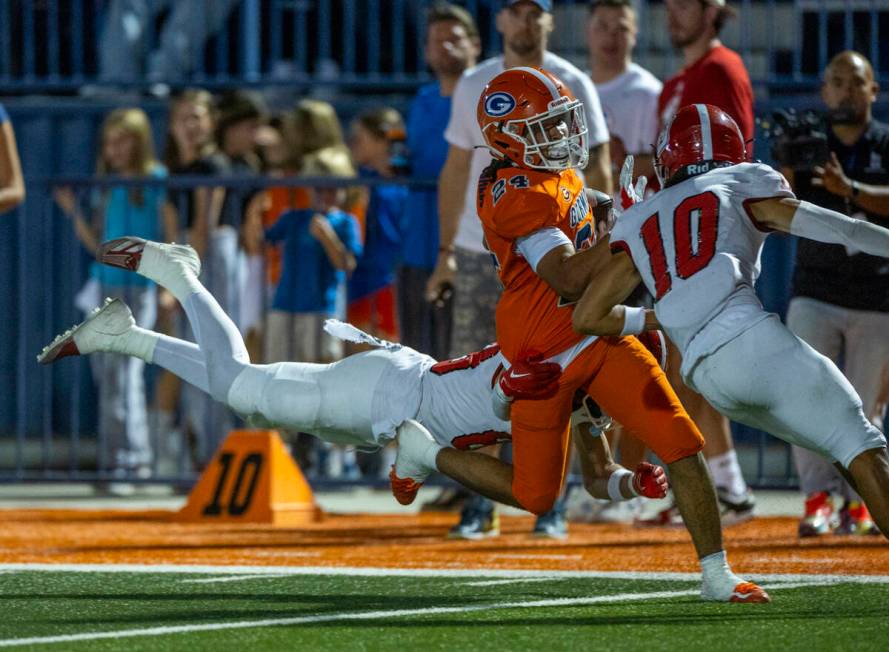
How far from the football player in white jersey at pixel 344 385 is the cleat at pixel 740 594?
54 centimetres

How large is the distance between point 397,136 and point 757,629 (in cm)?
619

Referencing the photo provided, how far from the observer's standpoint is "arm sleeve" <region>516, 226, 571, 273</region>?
6.24 metres

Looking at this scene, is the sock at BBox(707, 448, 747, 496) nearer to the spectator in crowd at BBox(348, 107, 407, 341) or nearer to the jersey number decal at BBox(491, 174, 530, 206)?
the spectator in crowd at BBox(348, 107, 407, 341)

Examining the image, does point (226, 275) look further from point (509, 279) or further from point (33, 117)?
point (509, 279)

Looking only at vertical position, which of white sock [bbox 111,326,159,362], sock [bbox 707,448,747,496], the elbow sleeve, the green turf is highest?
the elbow sleeve

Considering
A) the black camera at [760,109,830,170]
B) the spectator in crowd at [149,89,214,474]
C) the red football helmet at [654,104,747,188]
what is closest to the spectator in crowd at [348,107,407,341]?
the spectator in crowd at [149,89,214,474]

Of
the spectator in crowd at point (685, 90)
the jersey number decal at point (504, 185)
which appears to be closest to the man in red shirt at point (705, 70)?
the spectator in crowd at point (685, 90)

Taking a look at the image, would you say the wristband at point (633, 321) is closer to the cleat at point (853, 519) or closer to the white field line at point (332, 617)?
the white field line at point (332, 617)

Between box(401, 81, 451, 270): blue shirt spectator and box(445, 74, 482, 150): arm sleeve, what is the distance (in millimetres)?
1467

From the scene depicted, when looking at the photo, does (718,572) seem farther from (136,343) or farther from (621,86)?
(621,86)

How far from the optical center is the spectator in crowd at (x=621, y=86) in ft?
30.5

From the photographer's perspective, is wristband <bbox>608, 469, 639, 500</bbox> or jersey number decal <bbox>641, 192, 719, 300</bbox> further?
wristband <bbox>608, 469, 639, 500</bbox>

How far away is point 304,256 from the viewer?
10703 millimetres

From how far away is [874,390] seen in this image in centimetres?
→ 877
